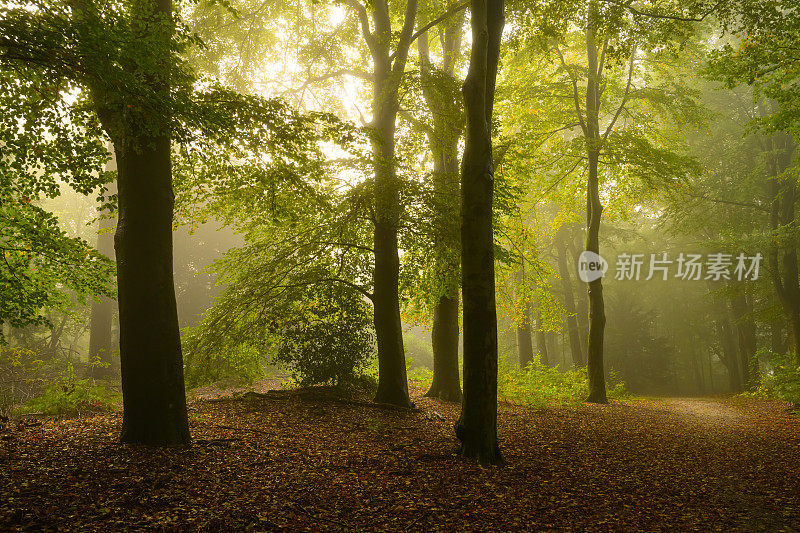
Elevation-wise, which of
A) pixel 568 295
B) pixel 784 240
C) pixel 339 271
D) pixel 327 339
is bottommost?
pixel 327 339

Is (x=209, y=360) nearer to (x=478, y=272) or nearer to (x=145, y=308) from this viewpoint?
(x=145, y=308)

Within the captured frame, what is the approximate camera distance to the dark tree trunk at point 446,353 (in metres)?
11.9

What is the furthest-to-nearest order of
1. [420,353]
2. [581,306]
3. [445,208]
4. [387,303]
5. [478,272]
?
[420,353] < [581,306] < [387,303] < [445,208] < [478,272]

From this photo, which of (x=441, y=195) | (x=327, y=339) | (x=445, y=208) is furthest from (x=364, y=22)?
(x=327, y=339)

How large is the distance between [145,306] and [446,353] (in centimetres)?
776

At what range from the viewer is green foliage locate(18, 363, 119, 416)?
7.85 metres

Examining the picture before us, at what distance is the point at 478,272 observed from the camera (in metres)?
6.11

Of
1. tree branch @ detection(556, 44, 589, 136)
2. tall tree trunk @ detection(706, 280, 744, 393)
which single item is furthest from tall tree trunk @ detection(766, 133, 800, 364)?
tall tree trunk @ detection(706, 280, 744, 393)

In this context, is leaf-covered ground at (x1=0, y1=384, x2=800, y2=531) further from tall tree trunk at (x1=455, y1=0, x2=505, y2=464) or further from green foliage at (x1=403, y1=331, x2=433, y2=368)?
green foliage at (x1=403, y1=331, x2=433, y2=368)

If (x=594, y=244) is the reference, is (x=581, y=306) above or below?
below

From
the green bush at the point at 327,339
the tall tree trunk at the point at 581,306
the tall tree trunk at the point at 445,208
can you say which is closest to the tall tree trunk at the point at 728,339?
the tall tree trunk at the point at 581,306

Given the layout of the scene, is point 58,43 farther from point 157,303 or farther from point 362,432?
point 362,432

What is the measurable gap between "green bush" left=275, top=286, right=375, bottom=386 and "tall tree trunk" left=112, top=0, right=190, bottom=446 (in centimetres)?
399

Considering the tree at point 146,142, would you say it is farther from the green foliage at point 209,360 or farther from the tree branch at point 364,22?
the tree branch at point 364,22
